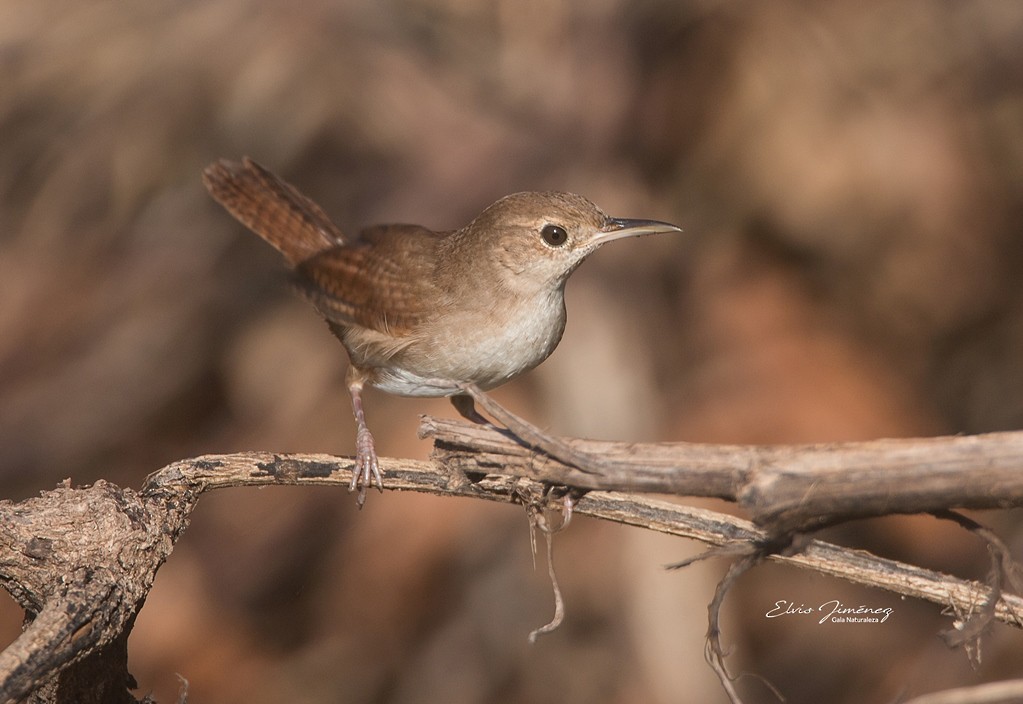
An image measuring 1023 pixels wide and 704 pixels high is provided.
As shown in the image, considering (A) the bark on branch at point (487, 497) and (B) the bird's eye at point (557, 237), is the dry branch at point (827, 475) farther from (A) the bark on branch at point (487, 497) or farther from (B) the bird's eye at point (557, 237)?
(B) the bird's eye at point (557, 237)

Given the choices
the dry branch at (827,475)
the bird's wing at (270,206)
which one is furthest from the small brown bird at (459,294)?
the dry branch at (827,475)

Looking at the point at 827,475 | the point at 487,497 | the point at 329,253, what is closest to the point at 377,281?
the point at 329,253

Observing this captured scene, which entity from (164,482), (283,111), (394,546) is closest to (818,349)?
(394,546)

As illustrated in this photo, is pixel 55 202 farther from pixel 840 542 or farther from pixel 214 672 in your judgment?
pixel 840 542
